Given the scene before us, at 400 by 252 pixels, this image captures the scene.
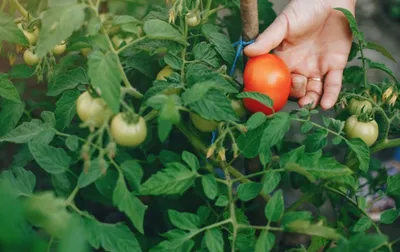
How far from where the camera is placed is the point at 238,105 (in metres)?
1.24

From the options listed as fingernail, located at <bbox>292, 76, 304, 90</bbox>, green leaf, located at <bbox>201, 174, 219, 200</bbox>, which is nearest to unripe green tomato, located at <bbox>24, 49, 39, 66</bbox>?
green leaf, located at <bbox>201, 174, 219, 200</bbox>

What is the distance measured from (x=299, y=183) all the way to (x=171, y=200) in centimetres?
40

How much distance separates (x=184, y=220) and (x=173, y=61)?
1.12ft

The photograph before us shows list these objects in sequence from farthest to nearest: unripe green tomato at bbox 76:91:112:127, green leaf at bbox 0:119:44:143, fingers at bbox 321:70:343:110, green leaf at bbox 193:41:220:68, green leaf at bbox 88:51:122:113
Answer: fingers at bbox 321:70:343:110, green leaf at bbox 193:41:220:68, green leaf at bbox 0:119:44:143, unripe green tomato at bbox 76:91:112:127, green leaf at bbox 88:51:122:113

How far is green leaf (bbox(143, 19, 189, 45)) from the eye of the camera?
3.42 ft

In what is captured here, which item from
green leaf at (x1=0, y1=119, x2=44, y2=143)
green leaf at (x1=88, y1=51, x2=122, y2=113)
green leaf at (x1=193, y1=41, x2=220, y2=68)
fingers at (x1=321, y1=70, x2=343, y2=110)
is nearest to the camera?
green leaf at (x1=88, y1=51, x2=122, y2=113)

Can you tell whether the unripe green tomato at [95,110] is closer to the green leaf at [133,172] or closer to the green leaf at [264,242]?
the green leaf at [133,172]

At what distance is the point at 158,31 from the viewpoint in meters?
1.06

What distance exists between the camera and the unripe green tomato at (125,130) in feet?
3.01

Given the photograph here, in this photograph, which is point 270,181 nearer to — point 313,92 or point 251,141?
point 251,141

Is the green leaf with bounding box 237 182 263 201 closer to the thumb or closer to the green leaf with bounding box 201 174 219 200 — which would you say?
the green leaf with bounding box 201 174 219 200

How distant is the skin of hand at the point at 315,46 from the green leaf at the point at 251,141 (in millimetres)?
355

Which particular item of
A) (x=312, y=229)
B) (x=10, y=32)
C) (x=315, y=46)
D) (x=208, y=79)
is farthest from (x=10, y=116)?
(x=315, y=46)

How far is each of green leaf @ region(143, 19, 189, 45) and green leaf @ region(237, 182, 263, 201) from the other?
0.33 meters
